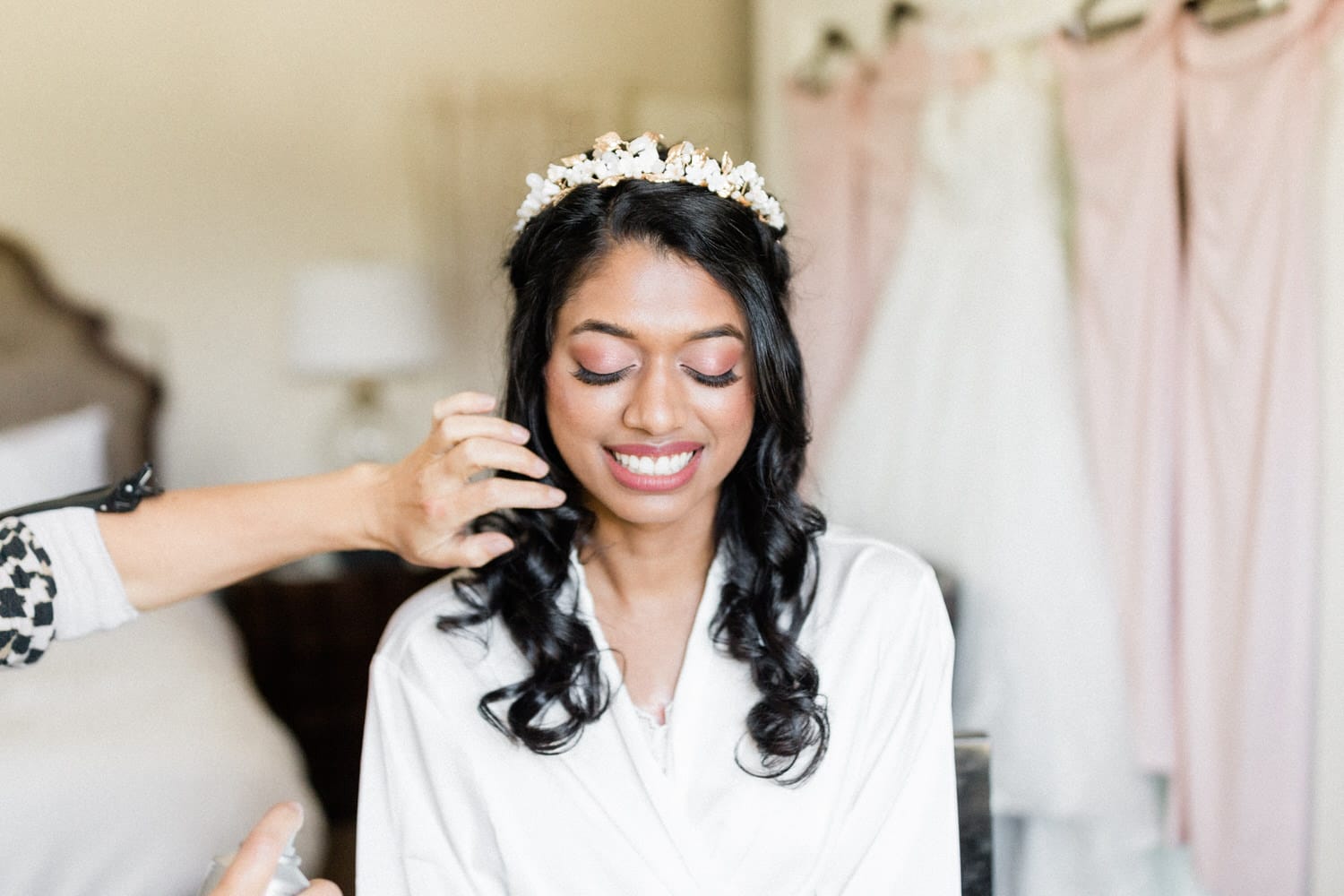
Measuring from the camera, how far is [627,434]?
1.36 m

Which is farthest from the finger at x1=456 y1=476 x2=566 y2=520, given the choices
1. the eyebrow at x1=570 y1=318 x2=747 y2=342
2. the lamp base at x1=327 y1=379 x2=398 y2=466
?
the lamp base at x1=327 y1=379 x2=398 y2=466

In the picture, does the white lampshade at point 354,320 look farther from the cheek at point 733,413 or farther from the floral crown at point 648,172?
the cheek at point 733,413

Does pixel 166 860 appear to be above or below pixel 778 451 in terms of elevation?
below

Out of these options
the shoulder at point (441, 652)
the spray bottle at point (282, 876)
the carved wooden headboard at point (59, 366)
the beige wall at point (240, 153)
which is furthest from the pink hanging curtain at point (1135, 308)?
the carved wooden headboard at point (59, 366)

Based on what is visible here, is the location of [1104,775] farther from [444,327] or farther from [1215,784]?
[444,327]

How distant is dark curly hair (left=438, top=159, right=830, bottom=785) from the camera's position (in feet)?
4.54

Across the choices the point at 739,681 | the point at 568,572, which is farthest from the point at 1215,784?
the point at 568,572

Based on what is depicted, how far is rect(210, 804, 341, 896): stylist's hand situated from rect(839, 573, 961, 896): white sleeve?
65 centimetres

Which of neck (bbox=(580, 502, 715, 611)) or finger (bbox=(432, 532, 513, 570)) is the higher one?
finger (bbox=(432, 532, 513, 570))

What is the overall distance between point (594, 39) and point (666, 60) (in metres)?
0.26

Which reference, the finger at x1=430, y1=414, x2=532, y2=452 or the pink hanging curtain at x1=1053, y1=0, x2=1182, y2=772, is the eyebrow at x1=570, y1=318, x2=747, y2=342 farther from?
the pink hanging curtain at x1=1053, y1=0, x2=1182, y2=772

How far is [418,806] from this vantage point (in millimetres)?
1382

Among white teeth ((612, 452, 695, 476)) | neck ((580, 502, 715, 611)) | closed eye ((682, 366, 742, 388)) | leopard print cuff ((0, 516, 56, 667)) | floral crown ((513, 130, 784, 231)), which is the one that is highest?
floral crown ((513, 130, 784, 231))

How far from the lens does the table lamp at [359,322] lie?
3.25m
